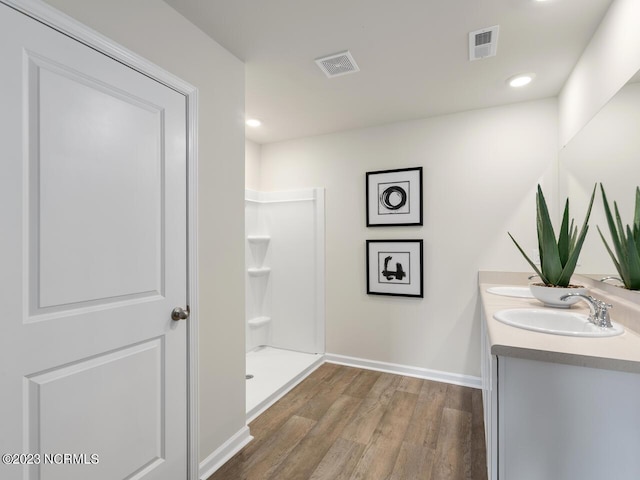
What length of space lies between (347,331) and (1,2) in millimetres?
3150

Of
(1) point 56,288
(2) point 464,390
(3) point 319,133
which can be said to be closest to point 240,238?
(1) point 56,288

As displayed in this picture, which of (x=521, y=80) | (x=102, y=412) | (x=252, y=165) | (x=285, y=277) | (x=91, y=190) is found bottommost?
(x=102, y=412)

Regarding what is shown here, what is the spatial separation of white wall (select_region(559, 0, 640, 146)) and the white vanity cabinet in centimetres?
126

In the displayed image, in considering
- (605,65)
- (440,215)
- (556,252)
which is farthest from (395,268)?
(605,65)

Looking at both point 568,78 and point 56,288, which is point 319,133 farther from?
point 56,288

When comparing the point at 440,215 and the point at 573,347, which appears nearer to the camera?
the point at 573,347

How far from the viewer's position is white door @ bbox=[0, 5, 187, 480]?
1.06 metres

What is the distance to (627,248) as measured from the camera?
143 cm

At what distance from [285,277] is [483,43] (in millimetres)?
2686

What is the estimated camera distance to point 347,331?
3350 mm

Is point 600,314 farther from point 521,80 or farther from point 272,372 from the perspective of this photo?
point 272,372

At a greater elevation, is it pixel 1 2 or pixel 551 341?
pixel 1 2

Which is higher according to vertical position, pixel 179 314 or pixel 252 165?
pixel 252 165

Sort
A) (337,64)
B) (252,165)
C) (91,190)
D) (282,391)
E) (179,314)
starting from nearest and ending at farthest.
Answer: (91,190), (179,314), (337,64), (282,391), (252,165)
